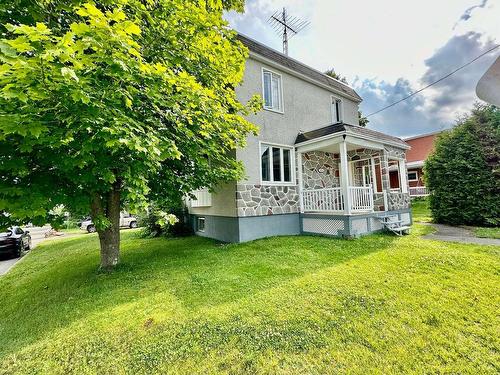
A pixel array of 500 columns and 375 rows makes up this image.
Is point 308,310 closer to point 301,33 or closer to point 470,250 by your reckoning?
point 470,250

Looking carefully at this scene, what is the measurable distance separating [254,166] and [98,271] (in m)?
5.78

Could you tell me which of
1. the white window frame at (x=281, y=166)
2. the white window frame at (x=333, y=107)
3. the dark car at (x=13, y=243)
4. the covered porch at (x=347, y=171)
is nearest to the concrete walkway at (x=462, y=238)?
the covered porch at (x=347, y=171)

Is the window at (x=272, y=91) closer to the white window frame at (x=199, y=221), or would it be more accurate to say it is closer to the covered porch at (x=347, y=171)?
the covered porch at (x=347, y=171)

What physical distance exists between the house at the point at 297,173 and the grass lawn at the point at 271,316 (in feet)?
7.54

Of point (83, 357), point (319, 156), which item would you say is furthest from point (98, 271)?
point (319, 156)

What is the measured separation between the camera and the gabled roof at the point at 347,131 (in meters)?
8.49

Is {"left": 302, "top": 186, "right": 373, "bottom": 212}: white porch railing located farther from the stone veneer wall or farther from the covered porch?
the stone veneer wall

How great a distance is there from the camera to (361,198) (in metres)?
8.97

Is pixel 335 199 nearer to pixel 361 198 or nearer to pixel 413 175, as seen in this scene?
pixel 361 198

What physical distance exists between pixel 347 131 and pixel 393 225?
4.15m

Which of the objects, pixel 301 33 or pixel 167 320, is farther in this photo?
pixel 301 33

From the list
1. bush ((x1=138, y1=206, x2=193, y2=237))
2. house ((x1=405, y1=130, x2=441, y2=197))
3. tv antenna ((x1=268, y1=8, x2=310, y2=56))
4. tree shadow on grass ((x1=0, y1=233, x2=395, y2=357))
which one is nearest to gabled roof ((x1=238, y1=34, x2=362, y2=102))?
tv antenna ((x1=268, y1=8, x2=310, y2=56))

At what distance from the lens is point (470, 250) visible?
622 centimetres

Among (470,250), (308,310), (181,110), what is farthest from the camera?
(470,250)
